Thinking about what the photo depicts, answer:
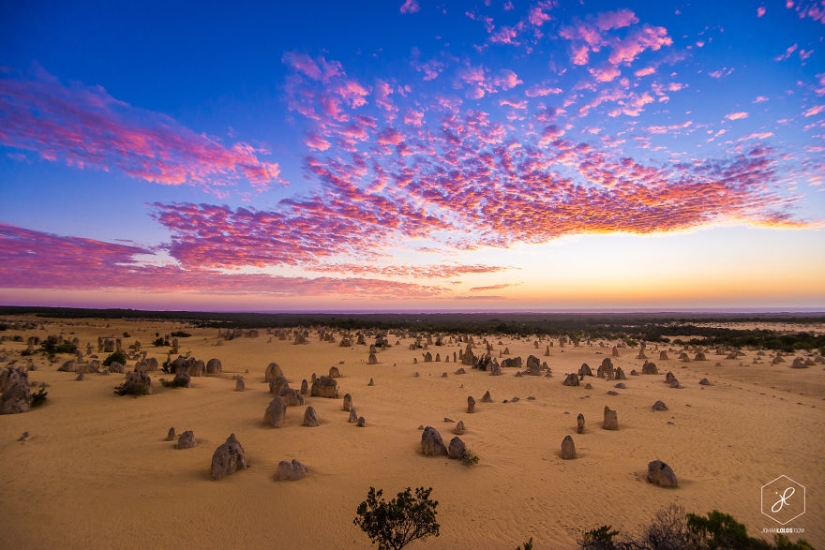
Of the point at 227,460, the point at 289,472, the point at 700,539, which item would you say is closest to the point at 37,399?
the point at 227,460

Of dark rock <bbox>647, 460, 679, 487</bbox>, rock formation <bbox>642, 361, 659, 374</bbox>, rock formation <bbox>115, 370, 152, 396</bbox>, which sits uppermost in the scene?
rock formation <bbox>115, 370, 152, 396</bbox>

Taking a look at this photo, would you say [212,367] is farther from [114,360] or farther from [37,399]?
[37,399]

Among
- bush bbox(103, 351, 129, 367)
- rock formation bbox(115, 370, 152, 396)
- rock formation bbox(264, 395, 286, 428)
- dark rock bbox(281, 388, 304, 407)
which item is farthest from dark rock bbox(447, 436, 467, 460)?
bush bbox(103, 351, 129, 367)

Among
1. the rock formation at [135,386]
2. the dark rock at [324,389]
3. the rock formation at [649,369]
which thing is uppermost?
the rock formation at [135,386]

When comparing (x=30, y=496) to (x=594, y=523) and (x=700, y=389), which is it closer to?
(x=594, y=523)

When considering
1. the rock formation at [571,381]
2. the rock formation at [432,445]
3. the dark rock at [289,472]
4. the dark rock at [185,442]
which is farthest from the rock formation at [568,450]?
the rock formation at [571,381]

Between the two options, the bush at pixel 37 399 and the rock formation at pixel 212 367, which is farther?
the rock formation at pixel 212 367

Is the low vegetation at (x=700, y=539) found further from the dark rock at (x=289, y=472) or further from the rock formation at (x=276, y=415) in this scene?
the rock formation at (x=276, y=415)

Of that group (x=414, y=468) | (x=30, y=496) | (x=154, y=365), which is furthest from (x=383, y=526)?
(x=154, y=365)

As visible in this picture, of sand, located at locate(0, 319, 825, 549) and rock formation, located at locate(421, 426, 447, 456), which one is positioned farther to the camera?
rock formation, located at locate(421, 426, 447, 456)

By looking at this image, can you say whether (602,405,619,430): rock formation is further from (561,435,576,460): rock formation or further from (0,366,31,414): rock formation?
(0,366,31,414): rock formation
